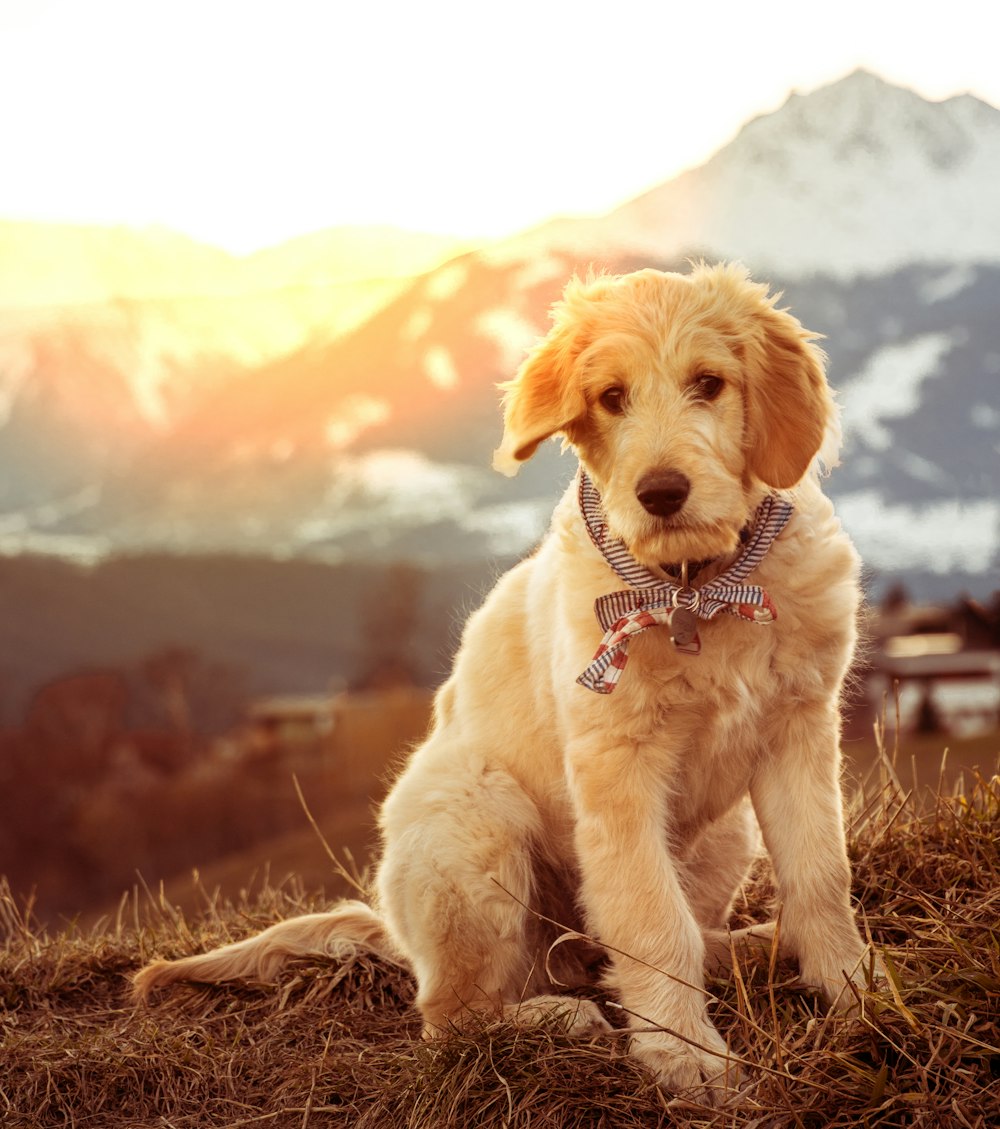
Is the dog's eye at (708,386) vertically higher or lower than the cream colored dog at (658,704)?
higher

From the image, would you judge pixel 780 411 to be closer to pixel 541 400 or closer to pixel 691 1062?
pixel 541 400

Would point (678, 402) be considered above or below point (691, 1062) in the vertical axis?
above

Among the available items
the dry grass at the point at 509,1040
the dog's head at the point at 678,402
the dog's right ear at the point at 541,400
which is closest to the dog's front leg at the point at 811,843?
the dry grass at the point at 509,1040

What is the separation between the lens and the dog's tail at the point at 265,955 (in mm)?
4703

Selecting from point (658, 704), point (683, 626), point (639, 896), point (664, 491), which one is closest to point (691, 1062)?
point (639, 896)

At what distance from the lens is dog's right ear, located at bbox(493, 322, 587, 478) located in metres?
3.70

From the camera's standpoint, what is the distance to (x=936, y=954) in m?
3.63

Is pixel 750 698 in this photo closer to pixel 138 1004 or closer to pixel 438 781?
pixel 438 781

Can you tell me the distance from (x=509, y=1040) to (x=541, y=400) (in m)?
1.88

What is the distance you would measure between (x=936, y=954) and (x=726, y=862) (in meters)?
0.89

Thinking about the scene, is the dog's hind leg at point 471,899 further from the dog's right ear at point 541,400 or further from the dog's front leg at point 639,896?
the dog's right ear at point 541,400

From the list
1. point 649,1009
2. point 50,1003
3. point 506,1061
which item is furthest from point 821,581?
point 50,1003

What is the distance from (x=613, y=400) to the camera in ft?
12.0

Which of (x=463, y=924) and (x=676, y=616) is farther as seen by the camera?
(x=463, y=924)
